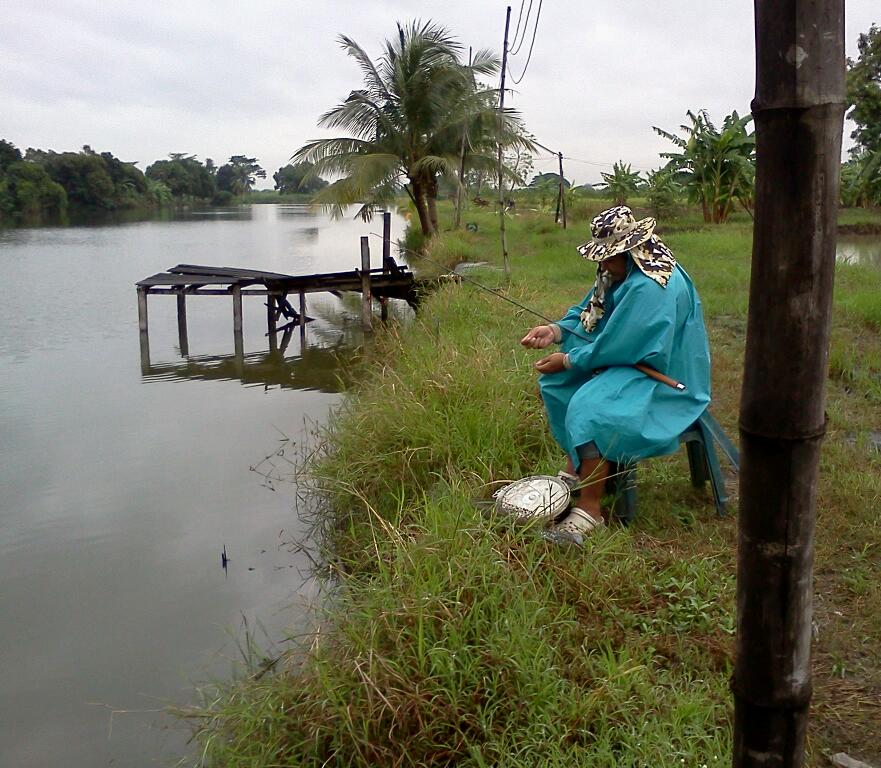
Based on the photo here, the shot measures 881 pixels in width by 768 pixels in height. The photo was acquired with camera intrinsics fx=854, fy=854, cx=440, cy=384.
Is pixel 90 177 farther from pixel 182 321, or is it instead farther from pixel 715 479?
pixel 715 479

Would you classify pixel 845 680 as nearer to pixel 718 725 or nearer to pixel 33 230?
pixel 718 725

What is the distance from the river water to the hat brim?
1.88 metres

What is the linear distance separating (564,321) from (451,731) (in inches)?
75.9

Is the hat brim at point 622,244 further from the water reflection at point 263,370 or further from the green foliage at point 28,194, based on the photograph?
the green foliage at point 28,194

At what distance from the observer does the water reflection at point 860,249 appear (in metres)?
14.1

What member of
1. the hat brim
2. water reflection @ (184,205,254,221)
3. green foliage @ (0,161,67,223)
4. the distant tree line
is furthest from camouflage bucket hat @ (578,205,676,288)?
water reflection @ (184,205,254,221)

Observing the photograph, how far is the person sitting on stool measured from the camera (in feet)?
10.7

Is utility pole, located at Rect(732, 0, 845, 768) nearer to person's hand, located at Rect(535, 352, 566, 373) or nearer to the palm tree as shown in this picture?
person's hand, located at Rect(535, 352, 566, 373)

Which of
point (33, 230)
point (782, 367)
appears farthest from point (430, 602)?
point (33, 230)

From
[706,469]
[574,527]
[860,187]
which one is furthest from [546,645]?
[860,187]

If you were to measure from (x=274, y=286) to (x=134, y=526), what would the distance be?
900cm

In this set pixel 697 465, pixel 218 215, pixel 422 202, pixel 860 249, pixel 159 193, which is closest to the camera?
pixel 697 465

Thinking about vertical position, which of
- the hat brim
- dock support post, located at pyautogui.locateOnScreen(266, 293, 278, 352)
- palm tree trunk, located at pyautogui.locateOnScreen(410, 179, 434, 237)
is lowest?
dock support post, located at pyautogui.locateOnScreen(266, 293, 278, 352)

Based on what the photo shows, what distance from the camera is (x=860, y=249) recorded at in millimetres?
17203
